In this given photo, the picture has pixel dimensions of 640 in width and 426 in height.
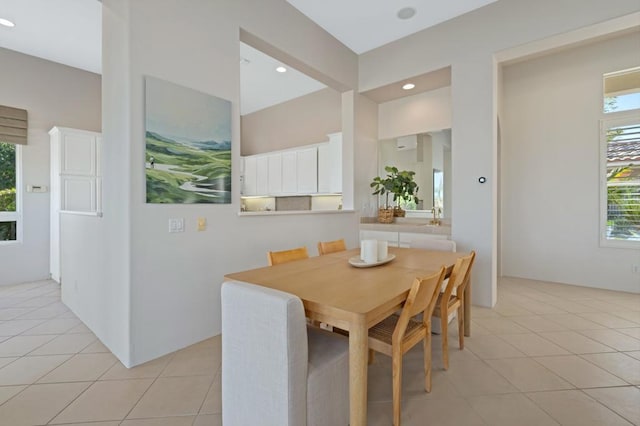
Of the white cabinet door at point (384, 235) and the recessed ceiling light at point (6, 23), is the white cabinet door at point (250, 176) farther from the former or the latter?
the recessed ceiling light at point (6, 23)

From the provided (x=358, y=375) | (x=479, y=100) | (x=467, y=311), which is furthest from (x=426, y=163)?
(x=358, y=375)

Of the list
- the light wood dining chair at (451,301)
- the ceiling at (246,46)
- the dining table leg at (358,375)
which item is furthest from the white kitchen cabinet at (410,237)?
the dining table leg at (358,375)

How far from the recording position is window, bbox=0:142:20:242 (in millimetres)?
4500

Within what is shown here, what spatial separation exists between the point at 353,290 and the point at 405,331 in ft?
1.46

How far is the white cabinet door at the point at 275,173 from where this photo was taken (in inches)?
231

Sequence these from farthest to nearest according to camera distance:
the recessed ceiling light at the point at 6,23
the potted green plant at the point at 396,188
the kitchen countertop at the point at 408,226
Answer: the potted green plant at the point at 396,188
the kitchen countertop at the point at 408,226
the recessed ceiling light at the point at 6,23

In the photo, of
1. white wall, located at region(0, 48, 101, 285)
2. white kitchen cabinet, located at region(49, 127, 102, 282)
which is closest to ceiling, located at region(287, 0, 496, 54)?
white kitchen cabinet, located at region(49, 127, 102, 282)

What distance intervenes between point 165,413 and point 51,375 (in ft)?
3.49

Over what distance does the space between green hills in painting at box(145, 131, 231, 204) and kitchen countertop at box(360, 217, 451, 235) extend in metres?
2.31

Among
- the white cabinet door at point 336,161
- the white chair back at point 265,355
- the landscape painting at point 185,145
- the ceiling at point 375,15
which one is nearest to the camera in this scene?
the white chair back at point 265,355

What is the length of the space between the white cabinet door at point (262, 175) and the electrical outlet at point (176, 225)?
3695 mm

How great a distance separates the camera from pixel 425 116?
4.52 meters

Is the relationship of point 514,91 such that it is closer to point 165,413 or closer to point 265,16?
point 265,16

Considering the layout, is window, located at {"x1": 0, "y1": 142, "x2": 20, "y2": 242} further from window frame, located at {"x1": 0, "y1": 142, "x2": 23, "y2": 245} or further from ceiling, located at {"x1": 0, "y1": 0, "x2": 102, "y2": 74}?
ceiling, located at {"x1": 0, "y1": 0, "x2": 102, "y2": 74}
